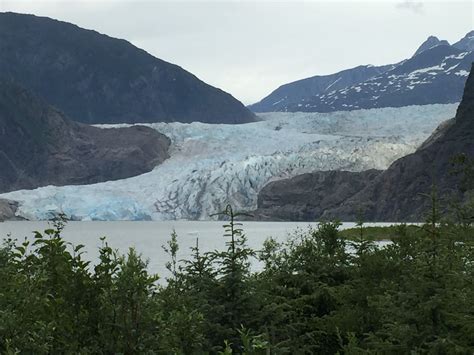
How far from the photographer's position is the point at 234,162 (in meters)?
121

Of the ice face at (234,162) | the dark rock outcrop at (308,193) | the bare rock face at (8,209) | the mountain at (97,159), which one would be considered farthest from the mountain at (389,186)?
the bare rock face at (8,209)

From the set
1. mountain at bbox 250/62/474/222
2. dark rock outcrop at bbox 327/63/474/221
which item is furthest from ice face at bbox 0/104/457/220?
dark rock outcrop at bbox 327/63/474/221

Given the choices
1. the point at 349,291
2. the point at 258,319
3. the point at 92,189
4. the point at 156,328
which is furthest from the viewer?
the point at 92,189

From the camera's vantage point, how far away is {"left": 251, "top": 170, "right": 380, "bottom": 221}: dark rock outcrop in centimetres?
13225

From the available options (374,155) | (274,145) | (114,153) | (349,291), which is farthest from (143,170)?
(349,291)

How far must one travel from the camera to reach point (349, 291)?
13273 millimetres

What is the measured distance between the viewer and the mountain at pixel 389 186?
393 ft

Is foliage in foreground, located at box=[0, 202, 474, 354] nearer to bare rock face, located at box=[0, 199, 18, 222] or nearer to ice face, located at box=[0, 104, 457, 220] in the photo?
ice face, located at box=[0, 104, 457, 220]

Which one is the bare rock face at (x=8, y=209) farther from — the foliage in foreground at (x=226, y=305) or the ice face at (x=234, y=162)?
the foliage in foreground at (x=226, y=305)

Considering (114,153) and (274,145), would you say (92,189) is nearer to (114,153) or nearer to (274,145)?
(274,145)

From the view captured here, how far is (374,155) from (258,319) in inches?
4991

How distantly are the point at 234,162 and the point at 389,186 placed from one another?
1164 inches

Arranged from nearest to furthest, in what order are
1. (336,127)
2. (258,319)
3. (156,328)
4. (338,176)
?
(156,328)
(258,319)
(338,176)
(336,127)

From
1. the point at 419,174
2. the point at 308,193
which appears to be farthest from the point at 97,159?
the point at 419,174
